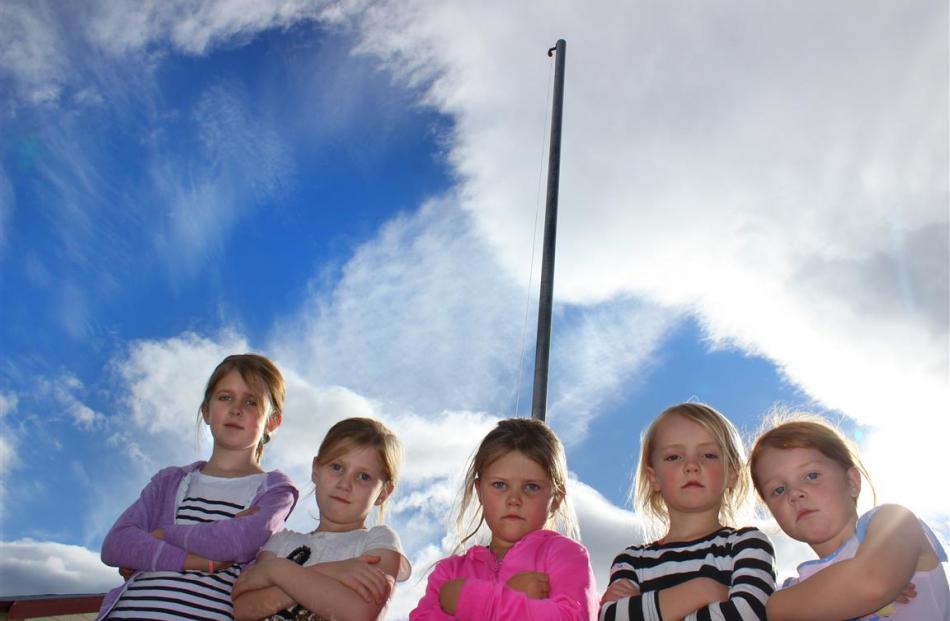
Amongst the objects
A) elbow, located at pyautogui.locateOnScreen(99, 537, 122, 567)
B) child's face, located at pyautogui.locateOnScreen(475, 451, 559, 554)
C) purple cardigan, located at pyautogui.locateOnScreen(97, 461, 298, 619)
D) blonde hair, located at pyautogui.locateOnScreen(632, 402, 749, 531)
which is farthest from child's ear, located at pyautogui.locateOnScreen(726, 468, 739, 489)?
elbow, located at pyautogui.locateOnScreen(99, 537, 122, 567)

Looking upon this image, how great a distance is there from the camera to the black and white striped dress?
→ 134 inches

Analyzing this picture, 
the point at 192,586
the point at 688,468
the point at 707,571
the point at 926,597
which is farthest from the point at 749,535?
the point at 192,586

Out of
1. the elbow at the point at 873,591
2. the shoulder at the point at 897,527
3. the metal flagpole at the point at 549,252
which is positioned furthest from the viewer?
the metal flagpole at the point at 549,252

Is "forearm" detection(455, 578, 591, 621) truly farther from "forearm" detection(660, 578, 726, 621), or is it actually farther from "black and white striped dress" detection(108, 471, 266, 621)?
"black and white striped dress" detection(108, 471, 266, 621)

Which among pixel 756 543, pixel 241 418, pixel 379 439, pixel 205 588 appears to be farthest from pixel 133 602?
pixel 756 543

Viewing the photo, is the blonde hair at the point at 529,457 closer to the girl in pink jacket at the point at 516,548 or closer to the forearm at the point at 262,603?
the girl in pink jacket at the point at 516,548

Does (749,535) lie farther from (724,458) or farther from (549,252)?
(549,252)

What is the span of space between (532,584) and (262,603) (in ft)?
3.93

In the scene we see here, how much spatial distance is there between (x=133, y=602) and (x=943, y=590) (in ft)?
10.9

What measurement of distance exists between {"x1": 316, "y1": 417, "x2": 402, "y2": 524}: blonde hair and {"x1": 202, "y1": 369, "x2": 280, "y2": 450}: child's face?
0.44 meters

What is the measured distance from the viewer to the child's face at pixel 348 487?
11.8ft

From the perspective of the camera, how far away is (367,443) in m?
3.72

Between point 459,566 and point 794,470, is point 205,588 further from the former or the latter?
point 794,470

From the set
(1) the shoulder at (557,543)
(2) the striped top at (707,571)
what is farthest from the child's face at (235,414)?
(2) the striped top at (707,571)
